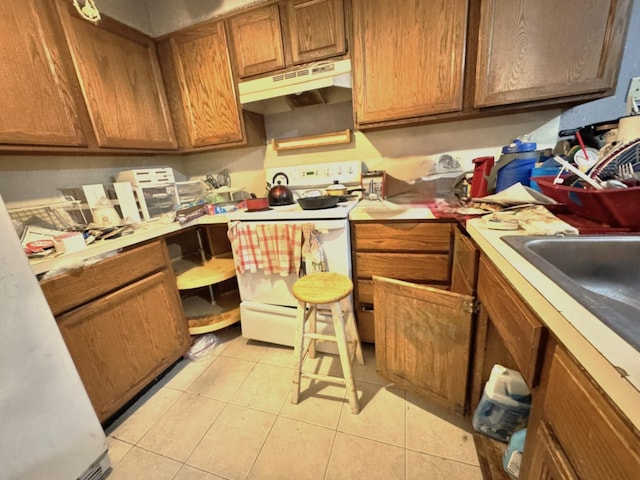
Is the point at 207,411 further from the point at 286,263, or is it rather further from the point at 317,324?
the point at 286,263

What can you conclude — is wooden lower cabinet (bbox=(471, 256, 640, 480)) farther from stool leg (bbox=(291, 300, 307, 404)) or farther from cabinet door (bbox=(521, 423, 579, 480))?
stool leg (bbox=(291, 300, 307, 404))

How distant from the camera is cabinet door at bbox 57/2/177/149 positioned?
4.38 feet

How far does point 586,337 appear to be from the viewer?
0.34m

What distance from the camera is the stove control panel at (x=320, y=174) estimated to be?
1.77 metres

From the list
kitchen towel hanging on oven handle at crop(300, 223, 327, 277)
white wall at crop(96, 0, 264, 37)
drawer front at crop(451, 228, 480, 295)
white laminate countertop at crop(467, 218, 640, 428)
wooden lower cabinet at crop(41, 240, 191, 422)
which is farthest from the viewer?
white wall at crop(96, 0, 264, 37)

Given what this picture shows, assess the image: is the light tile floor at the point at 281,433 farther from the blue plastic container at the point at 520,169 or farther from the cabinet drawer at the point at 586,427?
the blue plastic container at the point at 520,169

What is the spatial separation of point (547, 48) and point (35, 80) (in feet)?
7.54

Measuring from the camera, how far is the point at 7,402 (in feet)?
2.47

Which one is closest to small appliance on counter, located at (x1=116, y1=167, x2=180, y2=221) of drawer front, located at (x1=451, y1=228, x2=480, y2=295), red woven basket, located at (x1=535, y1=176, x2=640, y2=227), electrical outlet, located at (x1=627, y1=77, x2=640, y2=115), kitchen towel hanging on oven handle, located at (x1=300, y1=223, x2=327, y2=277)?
kitchen towel hanging on oven handle, located at (x1=300, y1=223, x2=327, y2=277)

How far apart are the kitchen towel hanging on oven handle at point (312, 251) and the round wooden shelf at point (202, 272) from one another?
61cm

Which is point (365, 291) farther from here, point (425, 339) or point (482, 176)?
point (482, 176)

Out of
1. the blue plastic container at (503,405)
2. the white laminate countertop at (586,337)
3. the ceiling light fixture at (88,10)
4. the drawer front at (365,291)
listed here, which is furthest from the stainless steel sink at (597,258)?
the ceiling light fixture at (88,10)

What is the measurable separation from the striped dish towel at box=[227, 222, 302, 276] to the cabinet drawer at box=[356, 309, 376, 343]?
0.46 m

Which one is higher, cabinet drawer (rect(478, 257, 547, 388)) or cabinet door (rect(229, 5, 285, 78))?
cabinet door (rect(229, 5, 285, 78))
